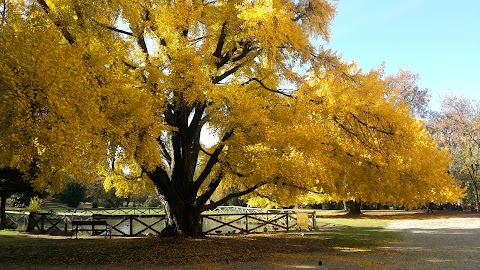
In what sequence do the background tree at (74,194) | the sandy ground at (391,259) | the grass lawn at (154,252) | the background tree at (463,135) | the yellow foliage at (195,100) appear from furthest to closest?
Result: the background tree at (74,194) → the background tree at (463,135) → the grass lawn at (154,252) → the sandy ground at (391,259) → the yellow foliage at (195,100)

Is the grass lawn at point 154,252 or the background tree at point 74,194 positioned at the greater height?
the background tree at point 74,194

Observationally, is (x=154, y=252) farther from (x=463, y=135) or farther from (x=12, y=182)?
(x=463, y=135)

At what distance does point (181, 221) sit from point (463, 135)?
3732cm

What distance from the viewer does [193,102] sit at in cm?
1259

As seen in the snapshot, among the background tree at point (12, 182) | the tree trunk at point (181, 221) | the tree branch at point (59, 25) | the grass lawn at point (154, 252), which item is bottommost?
the grass lawn at point (154, 252)

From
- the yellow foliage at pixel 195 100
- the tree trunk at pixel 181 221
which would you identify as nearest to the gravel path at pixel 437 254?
the yellow foliage at pixel 195 100

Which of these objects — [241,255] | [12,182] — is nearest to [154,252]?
[241,255]

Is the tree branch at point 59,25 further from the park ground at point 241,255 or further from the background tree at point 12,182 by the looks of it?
the background tree at point 12,182

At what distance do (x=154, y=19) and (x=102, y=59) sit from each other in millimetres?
4281

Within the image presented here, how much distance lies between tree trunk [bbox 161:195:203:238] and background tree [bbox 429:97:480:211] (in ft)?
113

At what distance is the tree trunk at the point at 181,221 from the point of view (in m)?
15.3

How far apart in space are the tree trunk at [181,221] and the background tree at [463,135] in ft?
113

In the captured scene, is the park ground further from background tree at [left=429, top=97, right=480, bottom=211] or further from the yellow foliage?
background tree at [left=429, top=97, right=480, bottom=211]

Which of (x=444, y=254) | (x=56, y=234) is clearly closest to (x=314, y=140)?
(x=444, y=254)
